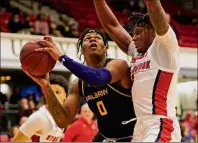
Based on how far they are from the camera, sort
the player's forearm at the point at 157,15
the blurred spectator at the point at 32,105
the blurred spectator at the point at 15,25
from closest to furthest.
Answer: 1. the player's forearm at the point at 157,15
2. the blurred spectator at the point at 32,105
3. the blurred spectator at the point at 15,25

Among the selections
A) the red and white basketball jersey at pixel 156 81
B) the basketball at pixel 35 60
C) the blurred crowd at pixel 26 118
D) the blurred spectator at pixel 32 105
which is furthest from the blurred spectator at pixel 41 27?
the red and white basketball jersey at pixel 156 81

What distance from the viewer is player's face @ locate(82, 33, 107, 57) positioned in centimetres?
407

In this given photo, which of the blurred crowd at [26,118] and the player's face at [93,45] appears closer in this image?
the player's face at [93,45]

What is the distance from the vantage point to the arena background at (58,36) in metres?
11.8

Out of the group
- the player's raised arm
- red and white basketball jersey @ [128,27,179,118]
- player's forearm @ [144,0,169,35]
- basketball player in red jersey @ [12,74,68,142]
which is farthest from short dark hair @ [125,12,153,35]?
basketball player in red jersey @ [12,74,68,142]

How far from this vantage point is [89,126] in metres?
7.14

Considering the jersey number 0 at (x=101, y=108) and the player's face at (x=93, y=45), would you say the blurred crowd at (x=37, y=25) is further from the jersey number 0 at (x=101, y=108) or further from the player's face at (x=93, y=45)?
the jersey number 0 at (x=101, y=108)

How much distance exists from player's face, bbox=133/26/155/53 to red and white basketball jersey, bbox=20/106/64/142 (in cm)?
176

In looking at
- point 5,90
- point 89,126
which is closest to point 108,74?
point 89,126

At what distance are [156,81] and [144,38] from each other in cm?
36

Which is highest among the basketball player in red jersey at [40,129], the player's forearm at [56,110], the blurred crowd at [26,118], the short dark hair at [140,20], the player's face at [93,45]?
the short dark hair at [140,20]

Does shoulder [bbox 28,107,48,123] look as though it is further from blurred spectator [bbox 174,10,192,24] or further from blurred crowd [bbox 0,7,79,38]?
blurred spectator [bbox 174,10,192,24]

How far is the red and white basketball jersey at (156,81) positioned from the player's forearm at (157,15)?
16 cm

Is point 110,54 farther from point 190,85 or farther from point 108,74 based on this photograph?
point 108,74
